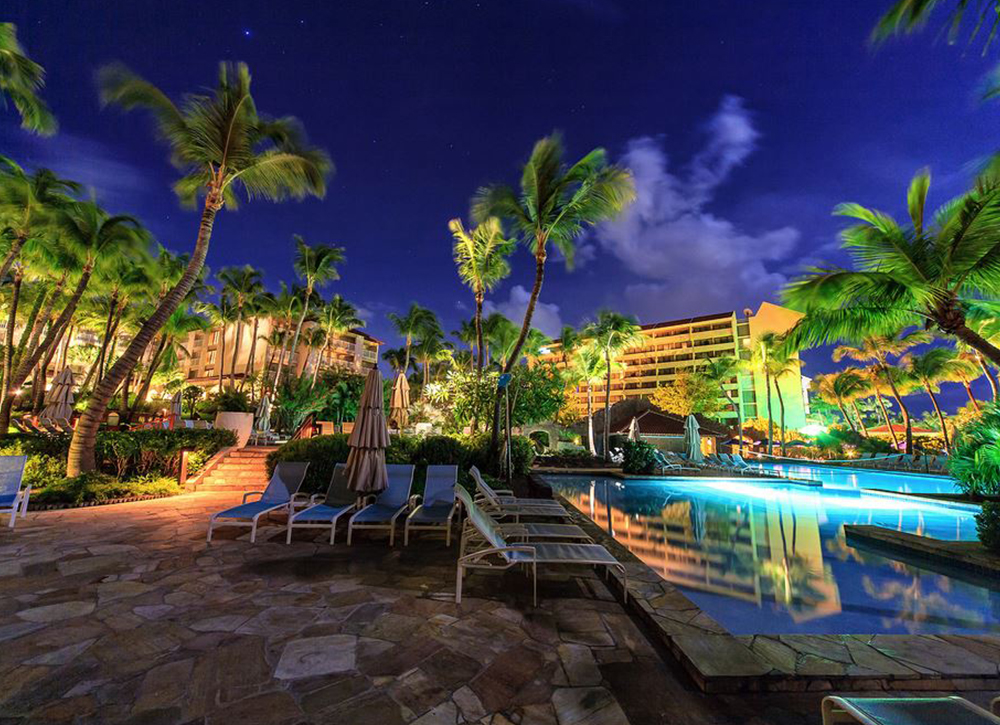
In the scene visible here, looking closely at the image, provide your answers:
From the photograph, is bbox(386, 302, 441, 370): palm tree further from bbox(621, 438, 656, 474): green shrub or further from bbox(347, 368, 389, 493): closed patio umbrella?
bbox(347, 368, 389, 493): closed patio umbrella

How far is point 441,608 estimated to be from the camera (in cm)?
338

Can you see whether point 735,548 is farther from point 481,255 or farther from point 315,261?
point 315,261

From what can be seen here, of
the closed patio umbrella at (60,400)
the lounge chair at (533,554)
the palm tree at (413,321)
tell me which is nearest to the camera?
the lounge chair at (533,554)

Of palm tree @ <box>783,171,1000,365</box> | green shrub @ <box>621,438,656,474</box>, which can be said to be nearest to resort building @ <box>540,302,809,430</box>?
green shrub @ <box>621,438,656,474</box>

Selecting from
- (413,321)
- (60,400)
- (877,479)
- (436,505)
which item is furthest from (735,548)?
(413,321)

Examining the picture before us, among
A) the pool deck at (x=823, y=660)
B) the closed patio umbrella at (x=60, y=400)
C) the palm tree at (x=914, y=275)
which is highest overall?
the palm tree at (x=914, y=275)

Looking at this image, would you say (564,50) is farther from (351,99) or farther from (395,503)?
(395,503)

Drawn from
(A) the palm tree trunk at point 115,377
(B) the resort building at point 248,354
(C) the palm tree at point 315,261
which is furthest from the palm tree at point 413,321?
(A) the palm tree trunk at point 115,377

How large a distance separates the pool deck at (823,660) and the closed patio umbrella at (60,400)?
16.6m

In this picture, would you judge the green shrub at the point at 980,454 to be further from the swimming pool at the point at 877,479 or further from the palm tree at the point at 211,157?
the palm tree at the point at 211,157

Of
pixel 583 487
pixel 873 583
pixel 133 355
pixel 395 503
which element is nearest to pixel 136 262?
pixel 133 355

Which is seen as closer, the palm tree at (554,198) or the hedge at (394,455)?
the hedge at (394,455)

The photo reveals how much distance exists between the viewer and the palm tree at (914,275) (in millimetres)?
5766

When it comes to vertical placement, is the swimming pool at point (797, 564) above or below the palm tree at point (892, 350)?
below
